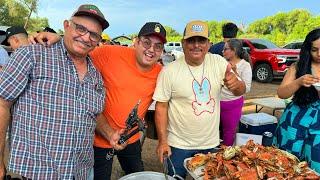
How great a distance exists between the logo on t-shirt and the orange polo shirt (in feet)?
1.20

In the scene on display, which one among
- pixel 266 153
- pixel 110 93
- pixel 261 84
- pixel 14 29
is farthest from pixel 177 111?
pixel 261 84

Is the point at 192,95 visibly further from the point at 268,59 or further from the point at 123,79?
the point at 268,59

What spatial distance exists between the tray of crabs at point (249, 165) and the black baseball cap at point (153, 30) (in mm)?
992

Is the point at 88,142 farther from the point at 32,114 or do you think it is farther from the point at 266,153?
the point at 266,153

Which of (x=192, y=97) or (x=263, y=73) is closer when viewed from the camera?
(x=192, y=97)

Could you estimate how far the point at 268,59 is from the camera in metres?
13.9

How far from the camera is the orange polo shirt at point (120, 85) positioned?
2.76 m

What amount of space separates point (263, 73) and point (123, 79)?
12.5m

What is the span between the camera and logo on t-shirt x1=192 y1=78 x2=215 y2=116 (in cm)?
281

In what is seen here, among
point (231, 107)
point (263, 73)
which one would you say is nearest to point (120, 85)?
point (231, 107)

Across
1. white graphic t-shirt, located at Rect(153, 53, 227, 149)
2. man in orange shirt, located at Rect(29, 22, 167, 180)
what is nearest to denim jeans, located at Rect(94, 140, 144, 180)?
man in orange shirt, located at Rect(29, 22, 167, 180)

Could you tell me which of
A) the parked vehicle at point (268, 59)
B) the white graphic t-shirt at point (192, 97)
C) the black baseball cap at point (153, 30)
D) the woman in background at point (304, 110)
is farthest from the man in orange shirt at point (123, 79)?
the parked vehicle at point (268, 59)

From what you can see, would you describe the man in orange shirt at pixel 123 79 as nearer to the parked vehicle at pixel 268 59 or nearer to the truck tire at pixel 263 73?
the parked vehicle at pixel 268 59

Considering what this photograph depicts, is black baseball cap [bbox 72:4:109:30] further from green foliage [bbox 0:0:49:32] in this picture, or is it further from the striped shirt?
green foliage [bbox 0:0:49:32]
